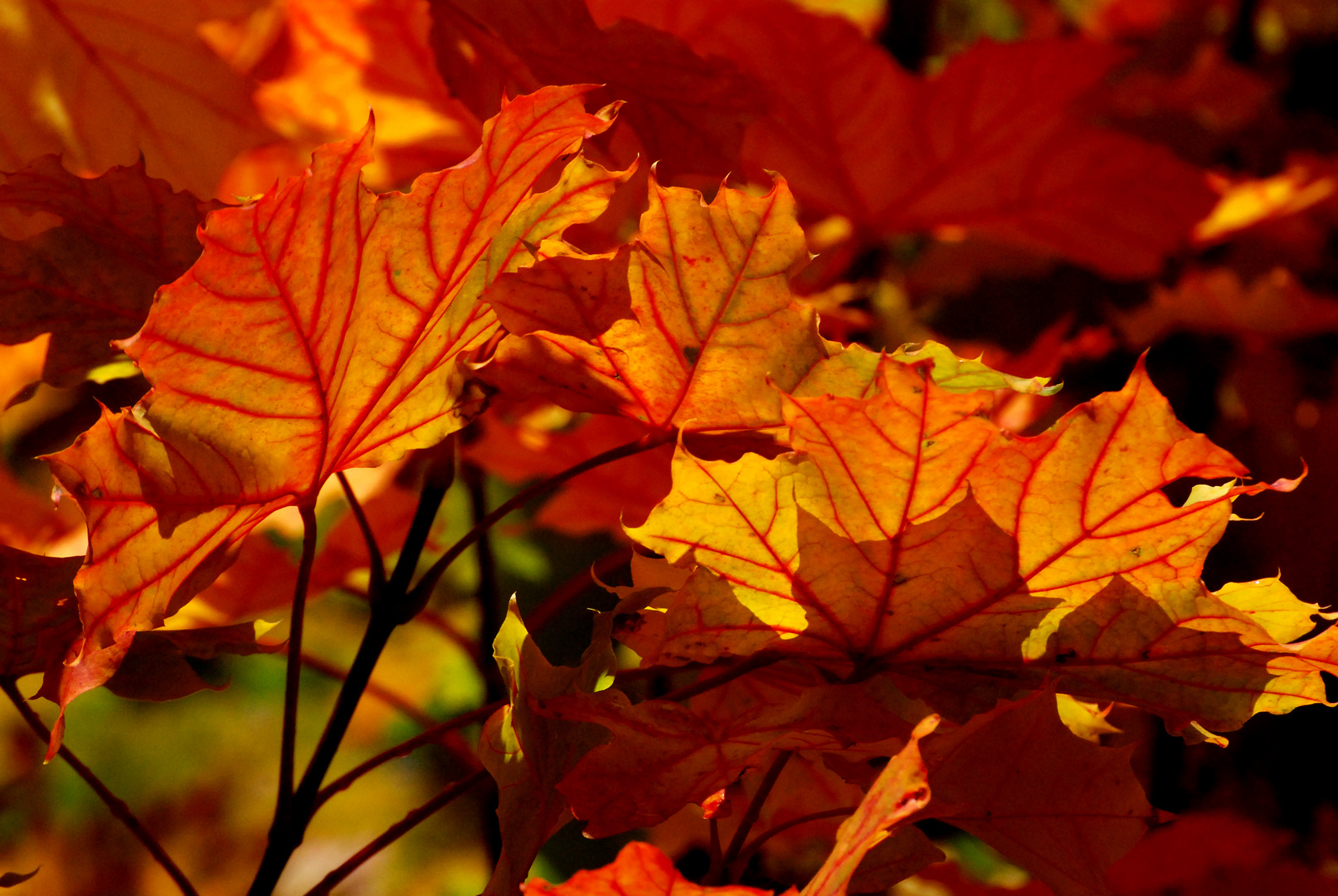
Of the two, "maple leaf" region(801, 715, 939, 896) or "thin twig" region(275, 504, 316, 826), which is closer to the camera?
"maple leaf" region(801, 715, 939, 896)

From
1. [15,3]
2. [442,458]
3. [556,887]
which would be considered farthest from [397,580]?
[15,3]

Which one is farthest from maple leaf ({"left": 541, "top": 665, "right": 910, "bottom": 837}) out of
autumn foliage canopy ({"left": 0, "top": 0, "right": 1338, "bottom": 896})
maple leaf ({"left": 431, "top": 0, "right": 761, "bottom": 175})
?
maple leaf ({"left": 431, "top": 0, "right": 761, "bottom": 175})

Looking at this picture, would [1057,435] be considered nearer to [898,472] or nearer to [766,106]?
[898,472]

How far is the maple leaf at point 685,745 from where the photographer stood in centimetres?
34

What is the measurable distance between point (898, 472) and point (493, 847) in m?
0.48

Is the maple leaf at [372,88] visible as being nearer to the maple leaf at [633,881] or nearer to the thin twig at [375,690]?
the thin twig at [375,690]

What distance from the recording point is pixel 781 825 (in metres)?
0.40

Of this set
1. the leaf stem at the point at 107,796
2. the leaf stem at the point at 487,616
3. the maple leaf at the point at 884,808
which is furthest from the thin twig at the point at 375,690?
the maple leaf at the point at 884,808

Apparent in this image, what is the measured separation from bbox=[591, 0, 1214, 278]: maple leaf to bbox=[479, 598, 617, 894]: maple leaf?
58 cm

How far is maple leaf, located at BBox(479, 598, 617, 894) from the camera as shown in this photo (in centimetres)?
34

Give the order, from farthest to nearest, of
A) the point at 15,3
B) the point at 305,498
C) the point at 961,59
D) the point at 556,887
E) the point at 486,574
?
the point at 961,59 < the point at 486,574 < the point at 15,3 < the point at 305,498 < the point at 556,887

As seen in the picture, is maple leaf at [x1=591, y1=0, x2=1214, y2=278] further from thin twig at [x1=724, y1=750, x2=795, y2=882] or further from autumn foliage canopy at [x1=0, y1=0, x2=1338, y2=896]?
thin twig at [x1=724, y1=750, x2=795, y2=882]

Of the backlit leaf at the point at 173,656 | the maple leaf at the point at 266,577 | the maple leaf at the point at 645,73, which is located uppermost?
the maple leaf at the point at 645,73

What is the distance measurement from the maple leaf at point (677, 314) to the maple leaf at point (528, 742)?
9 cm
